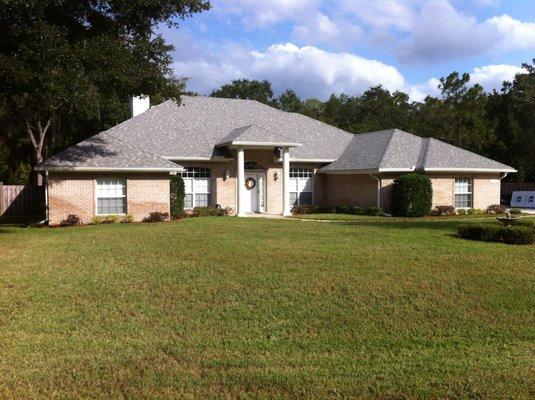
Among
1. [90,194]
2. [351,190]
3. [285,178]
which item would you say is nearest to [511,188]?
[351,190]

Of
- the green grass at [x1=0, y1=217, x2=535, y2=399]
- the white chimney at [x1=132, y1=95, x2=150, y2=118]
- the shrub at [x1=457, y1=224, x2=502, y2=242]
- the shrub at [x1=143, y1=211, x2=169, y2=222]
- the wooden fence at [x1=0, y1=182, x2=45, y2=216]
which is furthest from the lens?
the wooden fence at [x1=0, y1=182, x2=45, y2=216]

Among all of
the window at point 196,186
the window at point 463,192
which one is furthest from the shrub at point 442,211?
the window at point 196,186

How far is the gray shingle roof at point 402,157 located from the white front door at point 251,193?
3.93 m

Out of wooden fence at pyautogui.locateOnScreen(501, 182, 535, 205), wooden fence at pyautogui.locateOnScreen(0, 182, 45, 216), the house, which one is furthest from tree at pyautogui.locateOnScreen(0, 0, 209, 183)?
wooden fence at pyautogui.locateOnScreen(501, 182, 535, 205)

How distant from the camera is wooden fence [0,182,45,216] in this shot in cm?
3000

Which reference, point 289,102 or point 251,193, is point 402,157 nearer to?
point 251,193

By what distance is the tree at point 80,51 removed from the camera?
48.4ft

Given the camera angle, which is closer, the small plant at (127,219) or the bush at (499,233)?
the bush at (499,233)

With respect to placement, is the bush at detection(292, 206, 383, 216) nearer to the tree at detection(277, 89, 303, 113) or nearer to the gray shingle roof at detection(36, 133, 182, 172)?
the gray shingle roof at detection(36, 133, 182, 172)

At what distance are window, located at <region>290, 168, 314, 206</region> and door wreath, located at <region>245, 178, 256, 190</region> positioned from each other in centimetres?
226

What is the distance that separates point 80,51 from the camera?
15625 mm

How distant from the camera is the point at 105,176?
75.3 feet

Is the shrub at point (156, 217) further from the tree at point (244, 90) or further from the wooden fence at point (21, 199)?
the tree at point (244, 90)

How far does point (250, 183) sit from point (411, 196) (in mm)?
8115
